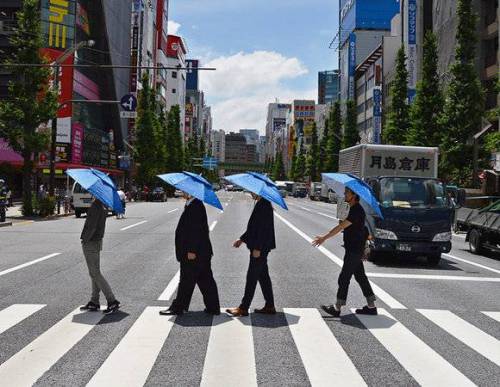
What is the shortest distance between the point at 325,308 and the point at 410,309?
142cm

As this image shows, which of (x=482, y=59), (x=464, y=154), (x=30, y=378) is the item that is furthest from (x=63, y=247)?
(x=482, y=59)

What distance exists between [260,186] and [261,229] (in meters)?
0.56

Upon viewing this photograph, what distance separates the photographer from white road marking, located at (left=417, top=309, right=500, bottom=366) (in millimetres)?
5852

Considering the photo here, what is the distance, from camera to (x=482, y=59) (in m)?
40.4

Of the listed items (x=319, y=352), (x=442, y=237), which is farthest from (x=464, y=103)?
(x=319, y=352)

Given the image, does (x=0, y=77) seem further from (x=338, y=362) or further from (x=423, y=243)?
(x=338, y=362)

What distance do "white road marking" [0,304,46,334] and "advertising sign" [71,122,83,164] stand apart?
45.4 metres

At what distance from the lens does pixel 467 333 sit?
21.7 ft

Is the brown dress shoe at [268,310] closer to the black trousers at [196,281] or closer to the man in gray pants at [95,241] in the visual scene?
the black trousers at [196,281]

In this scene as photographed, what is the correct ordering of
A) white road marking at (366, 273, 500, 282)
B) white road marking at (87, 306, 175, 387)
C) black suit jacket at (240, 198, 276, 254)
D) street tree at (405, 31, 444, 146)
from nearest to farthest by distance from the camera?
white road marking at (87, 306, 175, 387) < black suit jacket at (240, 198, 276, 254) < white road marking at (366, 273, 500, 282) < street tree at (405, 31, 444, 146)

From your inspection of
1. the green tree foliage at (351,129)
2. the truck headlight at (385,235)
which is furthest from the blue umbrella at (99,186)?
the green tree foliage at (351,129)

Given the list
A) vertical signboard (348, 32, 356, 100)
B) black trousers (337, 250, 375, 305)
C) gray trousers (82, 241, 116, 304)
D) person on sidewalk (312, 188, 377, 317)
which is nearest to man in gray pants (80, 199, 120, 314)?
gray trousers (82, 241, 116, 304)

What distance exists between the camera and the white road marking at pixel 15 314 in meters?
6.55

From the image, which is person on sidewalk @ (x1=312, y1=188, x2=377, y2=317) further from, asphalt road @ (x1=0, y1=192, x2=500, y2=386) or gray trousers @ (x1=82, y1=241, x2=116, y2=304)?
gray trousers @ (x1=82, y1=241, x2=116, y2=304)
